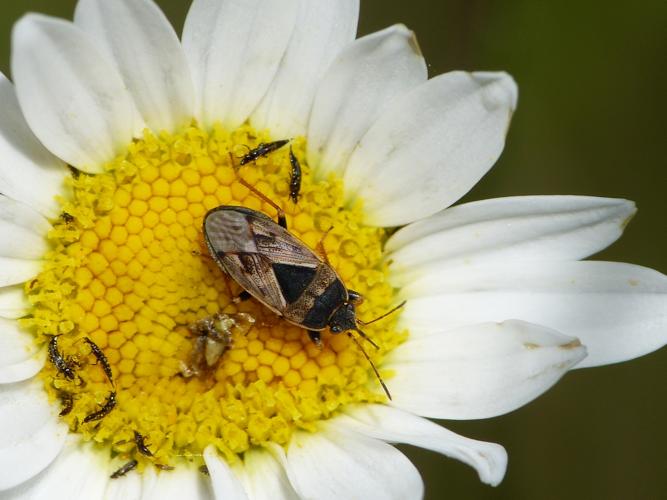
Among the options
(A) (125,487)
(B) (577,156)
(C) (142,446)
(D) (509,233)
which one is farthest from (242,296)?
(B) (577,156)

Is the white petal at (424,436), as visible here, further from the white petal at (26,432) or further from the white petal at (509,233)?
the white petal at (26,432)

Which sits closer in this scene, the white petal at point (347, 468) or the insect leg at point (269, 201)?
the white petal at point (347, 468)

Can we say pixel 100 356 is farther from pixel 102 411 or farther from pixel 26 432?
pixel 26 432

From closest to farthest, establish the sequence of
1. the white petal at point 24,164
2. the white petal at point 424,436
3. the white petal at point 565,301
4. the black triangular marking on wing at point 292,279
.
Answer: the white petal at point 424,436 < the white petal at point 24,164 < the white petal at point 565,301 < the black triangular marking on wing at point 292,279

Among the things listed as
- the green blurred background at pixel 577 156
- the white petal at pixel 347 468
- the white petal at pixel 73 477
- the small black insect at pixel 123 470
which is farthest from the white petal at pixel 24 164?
the green blurred background at pixel 577 156

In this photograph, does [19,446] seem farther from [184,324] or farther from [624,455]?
[624,455]

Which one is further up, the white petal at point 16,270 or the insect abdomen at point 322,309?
the white petal at point 16,270
